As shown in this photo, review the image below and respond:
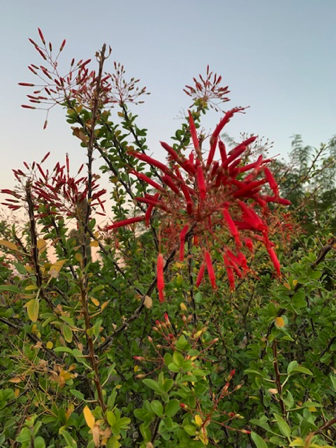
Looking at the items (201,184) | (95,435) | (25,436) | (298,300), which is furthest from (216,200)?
(25,436)

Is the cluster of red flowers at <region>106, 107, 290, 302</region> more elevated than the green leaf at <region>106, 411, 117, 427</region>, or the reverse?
the cluster of red flowers at <region>106, 107, 290, 302</region>

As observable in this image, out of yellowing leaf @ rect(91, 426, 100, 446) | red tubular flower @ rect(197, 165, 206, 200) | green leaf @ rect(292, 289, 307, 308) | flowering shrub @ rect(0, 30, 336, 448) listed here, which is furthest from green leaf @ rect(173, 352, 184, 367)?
red tubular flower @ rect(197, 165, 206, 200)

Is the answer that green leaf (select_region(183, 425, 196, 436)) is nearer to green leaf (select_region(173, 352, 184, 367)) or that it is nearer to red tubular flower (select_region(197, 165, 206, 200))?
green leaf (select_region(173, 352, 184, 367))

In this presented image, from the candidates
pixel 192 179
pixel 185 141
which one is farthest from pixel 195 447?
pixel 185 141

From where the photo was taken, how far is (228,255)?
3.47ft

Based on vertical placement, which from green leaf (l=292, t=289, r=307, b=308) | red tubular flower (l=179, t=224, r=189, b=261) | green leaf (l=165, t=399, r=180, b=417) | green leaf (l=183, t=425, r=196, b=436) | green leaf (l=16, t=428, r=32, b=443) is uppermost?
red tubular flower (l=179, t=224, r=189, b=261)

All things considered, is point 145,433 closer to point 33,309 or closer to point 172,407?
point 172,407

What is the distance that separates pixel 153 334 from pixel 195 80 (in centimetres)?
242

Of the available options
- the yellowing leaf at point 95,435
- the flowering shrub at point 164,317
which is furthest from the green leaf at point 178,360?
the yellowing leaf at point 95,435

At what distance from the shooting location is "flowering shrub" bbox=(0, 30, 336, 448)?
41.6 inches

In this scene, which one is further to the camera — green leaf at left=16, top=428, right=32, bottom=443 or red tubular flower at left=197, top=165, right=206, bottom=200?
green leaf at left=16, top=428, right=32, bottom=443

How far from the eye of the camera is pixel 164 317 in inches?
78.6

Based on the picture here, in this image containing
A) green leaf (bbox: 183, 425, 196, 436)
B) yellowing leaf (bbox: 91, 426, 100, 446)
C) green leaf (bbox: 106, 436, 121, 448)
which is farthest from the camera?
green leaf (bbox: 183, 425, 196, 436)

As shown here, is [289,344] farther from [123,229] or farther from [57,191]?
[57,191]
